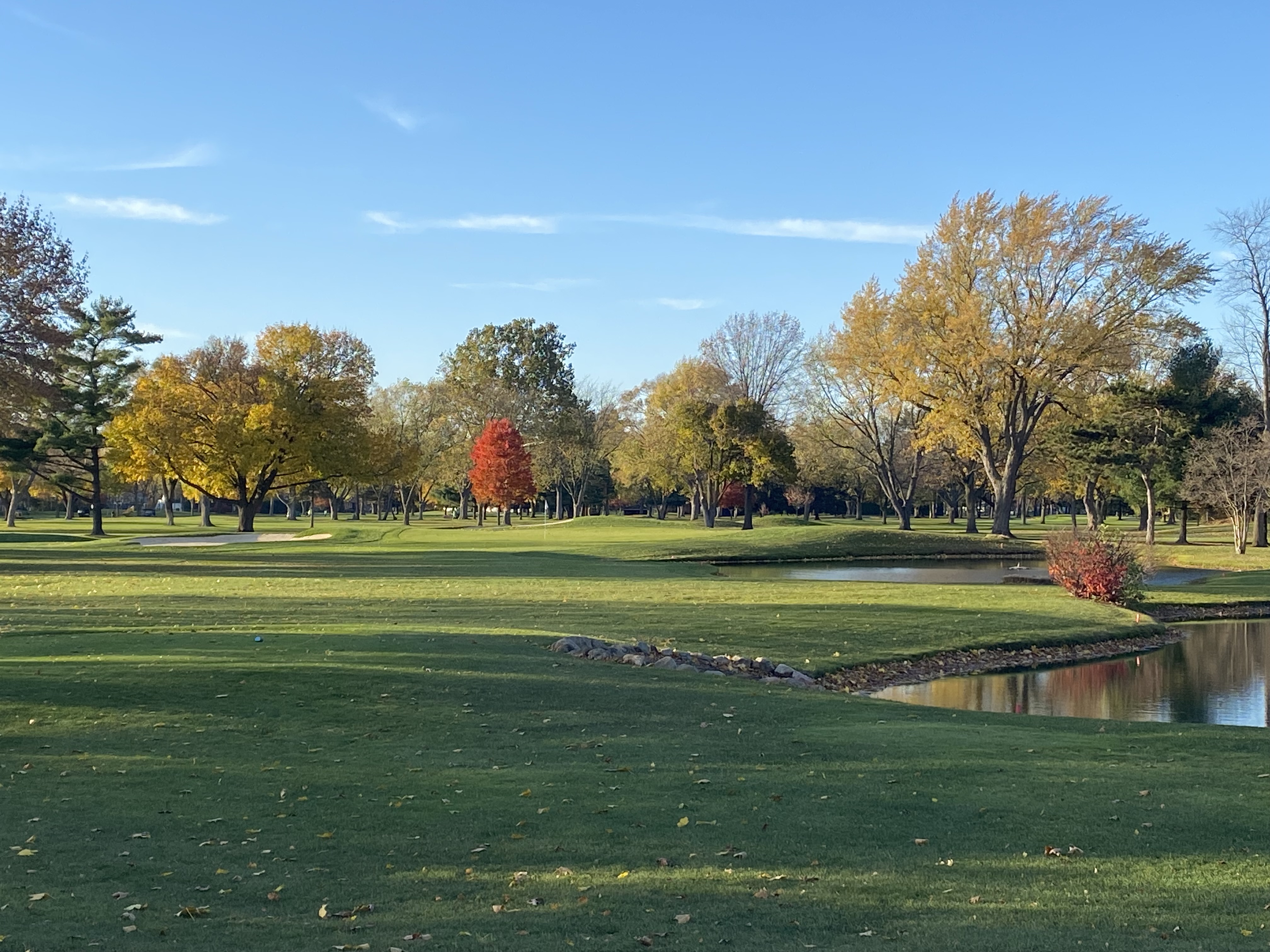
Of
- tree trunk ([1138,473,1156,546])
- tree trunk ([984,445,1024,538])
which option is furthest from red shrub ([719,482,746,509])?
tree trunk ([1138,473,1156,546])

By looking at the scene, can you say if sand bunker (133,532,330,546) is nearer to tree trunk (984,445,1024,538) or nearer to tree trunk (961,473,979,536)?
tree trunk (984,445,1024,538)

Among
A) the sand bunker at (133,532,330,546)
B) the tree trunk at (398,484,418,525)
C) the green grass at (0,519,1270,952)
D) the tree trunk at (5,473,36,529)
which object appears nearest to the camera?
the green grass at (0,519,1270,952)

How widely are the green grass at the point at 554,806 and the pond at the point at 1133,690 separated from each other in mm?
4449

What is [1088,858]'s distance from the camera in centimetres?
747

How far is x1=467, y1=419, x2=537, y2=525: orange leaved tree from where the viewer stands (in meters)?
82.3

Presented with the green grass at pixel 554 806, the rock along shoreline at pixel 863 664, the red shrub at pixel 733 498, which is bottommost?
the rock along shoreline at pixel 863 664

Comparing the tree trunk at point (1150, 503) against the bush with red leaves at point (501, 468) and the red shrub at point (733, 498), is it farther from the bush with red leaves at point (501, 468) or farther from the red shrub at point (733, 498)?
the red shrub at point (733, 498)

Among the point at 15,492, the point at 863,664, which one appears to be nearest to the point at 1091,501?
the point at 863,664

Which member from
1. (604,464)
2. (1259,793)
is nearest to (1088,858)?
(1259,793)

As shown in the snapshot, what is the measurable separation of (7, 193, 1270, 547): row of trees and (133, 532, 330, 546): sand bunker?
3.73 metres

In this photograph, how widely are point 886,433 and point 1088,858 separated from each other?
84976mm

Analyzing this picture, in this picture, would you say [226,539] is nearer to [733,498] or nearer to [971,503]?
[971,503]

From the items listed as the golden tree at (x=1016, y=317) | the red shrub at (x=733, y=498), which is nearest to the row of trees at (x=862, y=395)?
the golden tree at (x=1016, y=317)

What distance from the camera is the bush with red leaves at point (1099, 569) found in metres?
31.0
